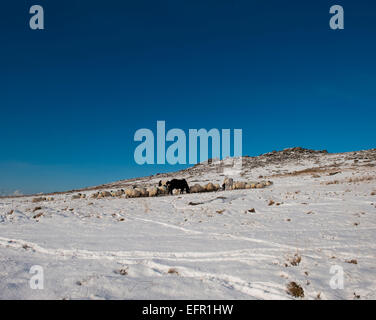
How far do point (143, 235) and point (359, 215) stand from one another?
9387 mm

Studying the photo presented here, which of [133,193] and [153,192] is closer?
[133,193]

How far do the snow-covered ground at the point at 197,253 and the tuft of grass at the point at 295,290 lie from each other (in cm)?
11

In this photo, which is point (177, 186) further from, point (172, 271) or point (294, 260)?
point (294, 260)

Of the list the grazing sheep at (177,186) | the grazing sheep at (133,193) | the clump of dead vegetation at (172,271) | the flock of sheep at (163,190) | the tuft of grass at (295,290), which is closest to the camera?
the tuft of grass at (295,290)

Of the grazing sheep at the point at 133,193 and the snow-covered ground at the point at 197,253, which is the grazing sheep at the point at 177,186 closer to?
the grazing sheep at the point at 133,193

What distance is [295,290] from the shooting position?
15.6 feet

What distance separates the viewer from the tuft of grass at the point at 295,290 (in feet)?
15.3

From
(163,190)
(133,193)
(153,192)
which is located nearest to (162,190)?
(163,190)

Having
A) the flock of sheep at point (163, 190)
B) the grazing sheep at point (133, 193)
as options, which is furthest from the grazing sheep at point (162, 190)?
the grazing sheep at point (133, 193)

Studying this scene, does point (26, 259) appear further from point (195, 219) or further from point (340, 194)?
point (340, 194)

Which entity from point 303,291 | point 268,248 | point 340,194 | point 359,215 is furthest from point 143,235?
point 340,194

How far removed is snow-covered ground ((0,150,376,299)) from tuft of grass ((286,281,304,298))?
113 millimetres

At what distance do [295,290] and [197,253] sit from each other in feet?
9.81
